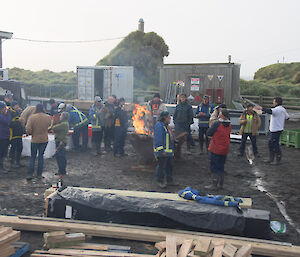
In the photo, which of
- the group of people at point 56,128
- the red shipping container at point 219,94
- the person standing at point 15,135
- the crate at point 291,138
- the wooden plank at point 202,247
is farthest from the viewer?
the red shipping container at point 219,94

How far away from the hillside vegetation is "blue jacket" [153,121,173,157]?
22.7 meters

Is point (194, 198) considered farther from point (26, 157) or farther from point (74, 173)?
point (26, 157)

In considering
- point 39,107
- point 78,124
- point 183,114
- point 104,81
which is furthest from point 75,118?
point 104,81

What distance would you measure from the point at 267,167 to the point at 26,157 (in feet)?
26.1

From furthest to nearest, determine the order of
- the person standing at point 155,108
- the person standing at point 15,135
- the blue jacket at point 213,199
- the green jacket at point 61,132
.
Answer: the person standing at point 155,108 < the person standing at point 15,135 < the green jacket at point 61,132 < the blue jacket at point 213,199

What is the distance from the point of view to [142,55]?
38875 mm

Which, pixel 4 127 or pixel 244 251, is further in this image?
pixel 4 127

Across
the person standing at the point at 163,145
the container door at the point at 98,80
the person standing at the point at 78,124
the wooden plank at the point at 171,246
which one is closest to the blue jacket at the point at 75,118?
the person standing at the point at 78,124

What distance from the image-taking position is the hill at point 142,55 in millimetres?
38812

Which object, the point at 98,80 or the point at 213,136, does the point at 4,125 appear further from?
the point at 98,80

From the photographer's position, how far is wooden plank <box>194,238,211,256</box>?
4738 mm

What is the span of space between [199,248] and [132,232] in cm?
127

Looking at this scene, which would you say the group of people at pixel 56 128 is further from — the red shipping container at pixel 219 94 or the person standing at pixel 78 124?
the red shipping container at pixel 219 94

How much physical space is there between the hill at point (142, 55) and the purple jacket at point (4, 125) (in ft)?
94.0
